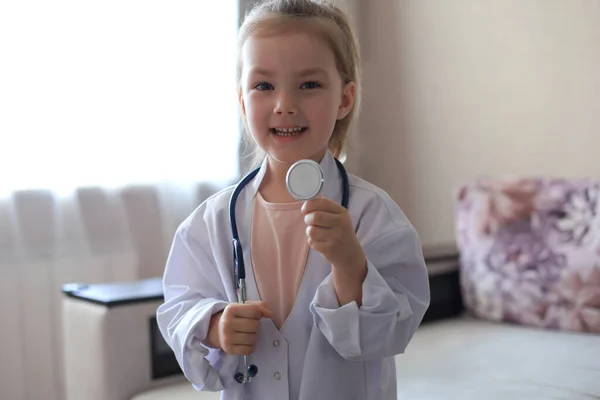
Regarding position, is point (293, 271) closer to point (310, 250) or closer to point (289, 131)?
point (310, 250)

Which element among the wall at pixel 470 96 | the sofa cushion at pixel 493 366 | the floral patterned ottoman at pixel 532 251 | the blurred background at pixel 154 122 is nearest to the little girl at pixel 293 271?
the sofa cushion at pixel 493 366

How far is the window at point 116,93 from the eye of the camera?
85.8 inches

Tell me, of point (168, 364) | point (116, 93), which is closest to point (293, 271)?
point (168, 364)

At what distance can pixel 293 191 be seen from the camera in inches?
35.3

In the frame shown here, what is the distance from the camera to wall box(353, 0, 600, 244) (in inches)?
95.2

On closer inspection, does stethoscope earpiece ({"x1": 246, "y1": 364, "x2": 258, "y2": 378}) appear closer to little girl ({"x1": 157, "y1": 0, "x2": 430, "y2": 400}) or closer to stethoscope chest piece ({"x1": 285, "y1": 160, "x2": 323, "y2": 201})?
little girl ({"x1": 157, "y1": 0, "x2": 430, "y2": 400})

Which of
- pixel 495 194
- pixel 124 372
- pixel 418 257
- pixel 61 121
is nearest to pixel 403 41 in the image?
pixel 495 194

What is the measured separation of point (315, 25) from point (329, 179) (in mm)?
212

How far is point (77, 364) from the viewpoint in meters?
1.76

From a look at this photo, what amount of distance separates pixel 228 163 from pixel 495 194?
0.90 metres

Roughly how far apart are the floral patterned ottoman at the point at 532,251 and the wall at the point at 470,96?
0.27m

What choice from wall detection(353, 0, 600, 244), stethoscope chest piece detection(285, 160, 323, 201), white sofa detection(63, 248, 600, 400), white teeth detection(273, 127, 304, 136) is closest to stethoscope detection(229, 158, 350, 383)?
stethoscope chest piece detection(285, 160, 323, 201)

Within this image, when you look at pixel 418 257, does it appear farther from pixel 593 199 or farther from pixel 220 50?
pixel 220 50

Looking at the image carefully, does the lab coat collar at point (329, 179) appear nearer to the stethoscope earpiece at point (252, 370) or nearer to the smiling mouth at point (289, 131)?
the smiling mouth at point (289, 131)
